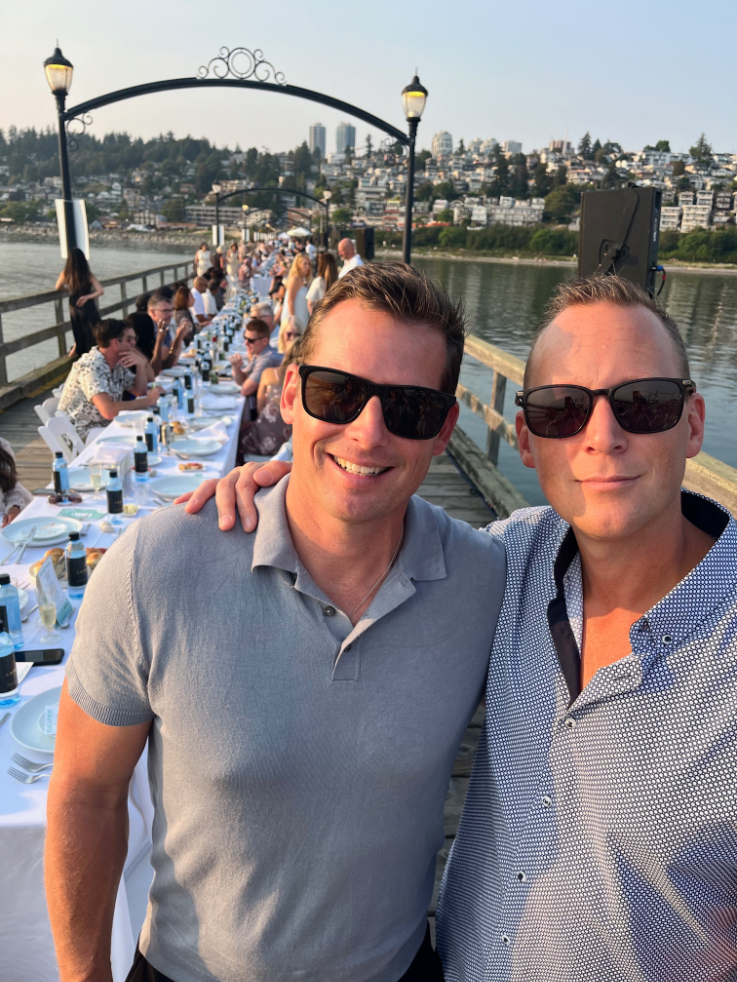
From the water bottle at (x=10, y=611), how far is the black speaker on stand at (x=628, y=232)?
4422 millimetres

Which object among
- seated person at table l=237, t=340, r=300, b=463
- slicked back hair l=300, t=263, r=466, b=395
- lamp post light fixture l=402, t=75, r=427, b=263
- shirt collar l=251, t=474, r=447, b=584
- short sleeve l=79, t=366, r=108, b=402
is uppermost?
lamp post light fixture l=402, t=75, r=427, b=263

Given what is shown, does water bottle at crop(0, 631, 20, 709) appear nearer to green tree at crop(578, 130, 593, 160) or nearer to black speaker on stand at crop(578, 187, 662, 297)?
black speaker on stand at crop(578, 187, 662, 297)

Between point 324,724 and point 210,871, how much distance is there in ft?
1.20

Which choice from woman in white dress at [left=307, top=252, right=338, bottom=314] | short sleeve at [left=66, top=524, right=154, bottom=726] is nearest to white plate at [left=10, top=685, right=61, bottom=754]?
short sleeve at [left=66, top=524, right=154, bottom=726]

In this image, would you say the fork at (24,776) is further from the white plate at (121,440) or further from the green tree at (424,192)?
the green tree at (424,192)

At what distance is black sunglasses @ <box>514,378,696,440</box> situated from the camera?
4.21 ft

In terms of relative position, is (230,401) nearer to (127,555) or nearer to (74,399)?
(74,399)

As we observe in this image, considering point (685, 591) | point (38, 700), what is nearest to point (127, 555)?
point (685, 591)

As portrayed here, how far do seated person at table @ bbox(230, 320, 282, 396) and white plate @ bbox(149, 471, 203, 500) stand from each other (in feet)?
8.54

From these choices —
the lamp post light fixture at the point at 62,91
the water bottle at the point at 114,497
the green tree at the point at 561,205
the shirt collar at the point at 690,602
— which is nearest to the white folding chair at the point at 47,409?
the water bottle at the point at 114,497

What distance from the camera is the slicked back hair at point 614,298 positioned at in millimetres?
1347

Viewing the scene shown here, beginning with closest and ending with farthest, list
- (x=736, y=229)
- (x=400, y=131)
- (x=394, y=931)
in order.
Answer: (x=394, y=931)
(x=400, y=131)
(x=736, y=229)

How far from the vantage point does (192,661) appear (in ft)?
4.03

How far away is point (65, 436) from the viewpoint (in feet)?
17.7
